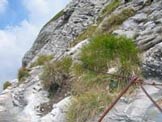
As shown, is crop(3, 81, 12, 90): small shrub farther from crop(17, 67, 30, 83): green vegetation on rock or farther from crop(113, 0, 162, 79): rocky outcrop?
crop(113, 0, 162, 79): rocky outcrop

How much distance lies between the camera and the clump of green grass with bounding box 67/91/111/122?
41.4 feet

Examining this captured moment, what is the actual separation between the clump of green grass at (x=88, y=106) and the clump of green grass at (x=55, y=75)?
593cm

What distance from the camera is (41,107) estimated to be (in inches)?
725

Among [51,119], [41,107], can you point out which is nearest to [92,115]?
[51,119]

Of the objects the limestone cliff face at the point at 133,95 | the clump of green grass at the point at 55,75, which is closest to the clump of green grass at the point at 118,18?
the limestone cliff face at the point at 133,95

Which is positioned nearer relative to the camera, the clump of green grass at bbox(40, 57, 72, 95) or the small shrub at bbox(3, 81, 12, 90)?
the clump of green grass at bbox(40, 57, 72, 95)

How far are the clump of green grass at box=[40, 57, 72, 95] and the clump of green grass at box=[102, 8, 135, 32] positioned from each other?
12.4 feet

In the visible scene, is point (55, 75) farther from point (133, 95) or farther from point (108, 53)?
point (133, 95)

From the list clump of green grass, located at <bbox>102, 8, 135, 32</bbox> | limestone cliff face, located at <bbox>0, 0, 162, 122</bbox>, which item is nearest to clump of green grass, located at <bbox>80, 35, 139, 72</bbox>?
limestone cliff face, located at <bbox>0, 0, 162, 122</bbox>

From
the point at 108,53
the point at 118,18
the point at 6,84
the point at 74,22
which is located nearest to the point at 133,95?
the point at 108,53

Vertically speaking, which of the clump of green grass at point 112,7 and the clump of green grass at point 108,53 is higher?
the clump of green grass at point 108,53

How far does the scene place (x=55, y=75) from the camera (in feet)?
64.5

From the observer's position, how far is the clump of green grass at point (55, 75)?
19.4 metres

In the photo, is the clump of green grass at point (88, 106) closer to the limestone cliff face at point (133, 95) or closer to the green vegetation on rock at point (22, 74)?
the limestone cliff face at point (133, 95)
